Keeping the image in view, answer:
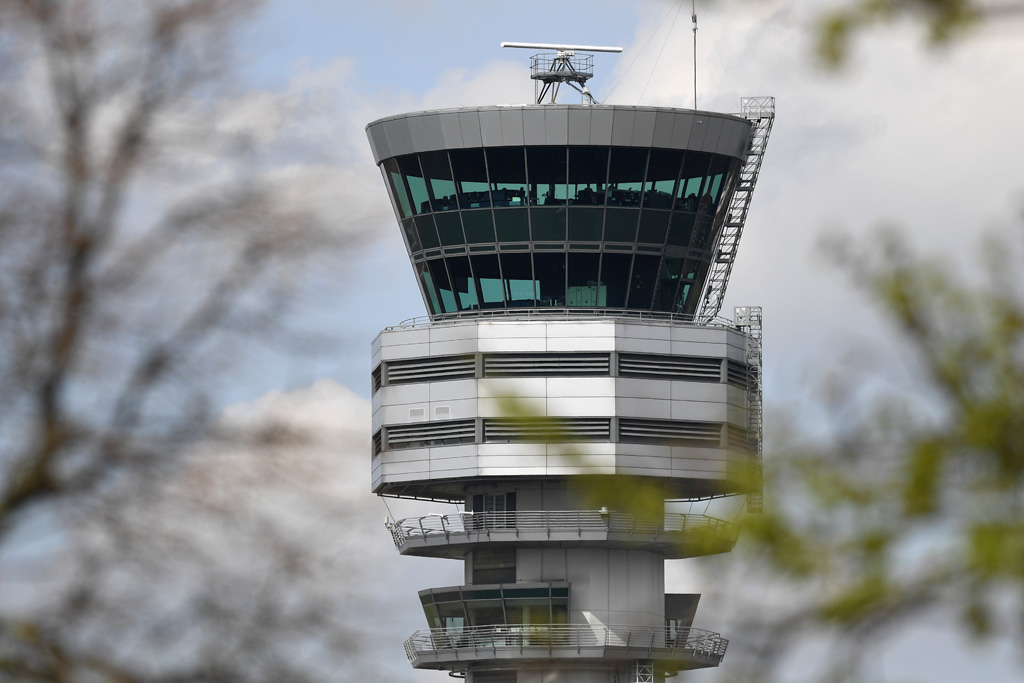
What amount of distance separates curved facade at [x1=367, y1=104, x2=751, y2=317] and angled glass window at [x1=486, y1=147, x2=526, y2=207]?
49mm

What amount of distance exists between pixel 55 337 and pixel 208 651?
3.07 m

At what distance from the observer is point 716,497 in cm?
9156

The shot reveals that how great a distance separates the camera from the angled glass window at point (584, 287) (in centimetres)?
8862

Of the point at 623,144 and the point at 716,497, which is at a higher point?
the point at 623,144

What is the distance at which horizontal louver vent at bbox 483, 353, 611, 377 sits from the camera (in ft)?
282

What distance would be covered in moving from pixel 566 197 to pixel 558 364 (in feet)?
27.6

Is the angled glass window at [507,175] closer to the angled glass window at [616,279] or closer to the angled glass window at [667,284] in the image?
the angled glass window at [616,279]

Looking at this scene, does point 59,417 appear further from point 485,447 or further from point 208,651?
point 485,447

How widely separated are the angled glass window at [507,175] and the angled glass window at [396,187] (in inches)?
201

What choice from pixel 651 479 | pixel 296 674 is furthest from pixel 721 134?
pixel 296 674

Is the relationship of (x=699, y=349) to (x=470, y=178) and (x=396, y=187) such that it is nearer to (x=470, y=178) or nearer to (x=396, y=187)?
(x=470, y=178)

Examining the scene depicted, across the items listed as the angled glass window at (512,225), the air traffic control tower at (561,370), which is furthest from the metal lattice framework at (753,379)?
the angled glass window at (512,225)

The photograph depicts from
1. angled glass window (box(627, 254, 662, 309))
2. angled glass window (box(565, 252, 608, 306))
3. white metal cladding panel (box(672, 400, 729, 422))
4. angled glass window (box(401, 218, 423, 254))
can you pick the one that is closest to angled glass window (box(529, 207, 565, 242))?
angled glass window (box(565, 252, 608, 306))

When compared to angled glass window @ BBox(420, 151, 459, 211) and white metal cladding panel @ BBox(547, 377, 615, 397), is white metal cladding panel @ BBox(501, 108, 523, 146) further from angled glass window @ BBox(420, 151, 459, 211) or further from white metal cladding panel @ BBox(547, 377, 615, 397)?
white metal cladding panel @ BBox(547, 377, 615, 397)
